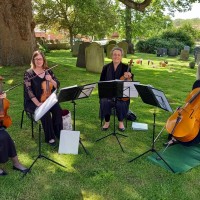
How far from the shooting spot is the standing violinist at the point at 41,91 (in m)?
5.62

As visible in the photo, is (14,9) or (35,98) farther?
(14,9)

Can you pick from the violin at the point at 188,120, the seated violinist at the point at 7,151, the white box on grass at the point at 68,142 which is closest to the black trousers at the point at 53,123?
the white box on grass at the point at 68,142

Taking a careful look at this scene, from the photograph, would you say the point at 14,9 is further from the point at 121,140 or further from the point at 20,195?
the point at 20,195

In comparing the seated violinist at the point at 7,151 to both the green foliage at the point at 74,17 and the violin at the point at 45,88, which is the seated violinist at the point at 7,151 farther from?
the green foliage at the point at 74,17

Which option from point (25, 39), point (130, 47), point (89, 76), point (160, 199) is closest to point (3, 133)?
point (160, 199)

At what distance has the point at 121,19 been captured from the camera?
3372 centimetres

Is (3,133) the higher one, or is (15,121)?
(3,133)

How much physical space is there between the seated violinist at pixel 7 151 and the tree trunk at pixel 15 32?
8.60m

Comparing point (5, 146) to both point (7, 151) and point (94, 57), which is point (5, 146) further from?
point (94, 57)

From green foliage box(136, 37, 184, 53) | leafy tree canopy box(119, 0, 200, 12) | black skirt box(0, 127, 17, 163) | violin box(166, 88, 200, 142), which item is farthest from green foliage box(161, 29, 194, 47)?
black skirt box(0, 127, 17, 163)

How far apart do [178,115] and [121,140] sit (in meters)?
1.31

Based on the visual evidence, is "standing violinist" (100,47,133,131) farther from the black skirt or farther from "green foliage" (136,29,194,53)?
"green foliage" (136,29,194,53)

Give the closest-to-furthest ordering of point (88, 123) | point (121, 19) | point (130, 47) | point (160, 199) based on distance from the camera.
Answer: point (160, 199)
point (88, 123)
point (130, 47)
point (121, 19)

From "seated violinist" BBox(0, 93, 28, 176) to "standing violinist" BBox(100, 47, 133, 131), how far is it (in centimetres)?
226
